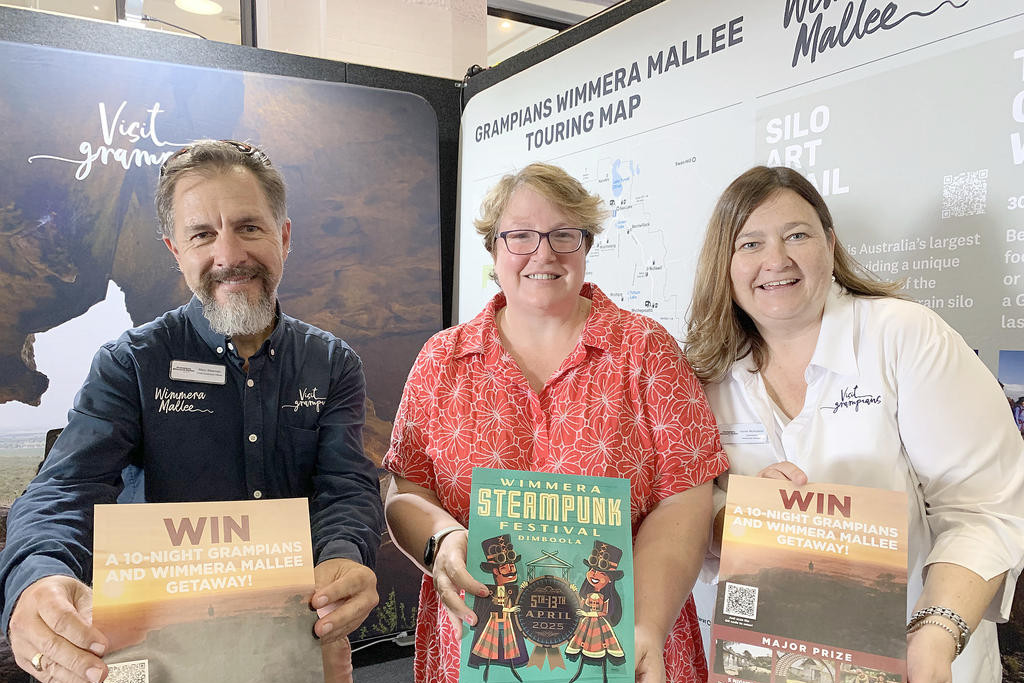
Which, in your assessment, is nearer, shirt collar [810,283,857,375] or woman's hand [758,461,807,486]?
woman's hand [758,461,807,486]

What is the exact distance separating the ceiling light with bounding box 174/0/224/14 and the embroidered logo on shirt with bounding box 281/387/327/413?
3.28m

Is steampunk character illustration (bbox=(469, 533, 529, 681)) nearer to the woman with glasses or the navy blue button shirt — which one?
the woman with glasses

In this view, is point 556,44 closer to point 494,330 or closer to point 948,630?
point 494,330

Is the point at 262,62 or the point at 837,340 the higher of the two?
the point at 262,62

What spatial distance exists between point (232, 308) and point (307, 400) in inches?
10.3

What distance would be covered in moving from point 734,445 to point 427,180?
8.24 ft

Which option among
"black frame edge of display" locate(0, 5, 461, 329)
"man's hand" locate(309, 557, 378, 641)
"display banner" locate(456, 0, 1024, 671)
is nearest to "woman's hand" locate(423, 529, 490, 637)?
"man's hand" locate(309, 557, 378, 641)

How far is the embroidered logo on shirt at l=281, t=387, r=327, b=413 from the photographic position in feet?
5.48

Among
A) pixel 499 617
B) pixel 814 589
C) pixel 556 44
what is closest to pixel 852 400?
pixel 814 589

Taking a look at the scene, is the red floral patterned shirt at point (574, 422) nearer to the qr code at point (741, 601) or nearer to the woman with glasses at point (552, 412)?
the woman with glasses at point (552, 412)

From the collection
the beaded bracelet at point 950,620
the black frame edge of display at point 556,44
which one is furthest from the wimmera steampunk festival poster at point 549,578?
the black frame edge of display at point 556,44

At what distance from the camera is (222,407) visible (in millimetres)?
1629

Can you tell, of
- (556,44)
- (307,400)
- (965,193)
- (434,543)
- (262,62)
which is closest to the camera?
(434,543)

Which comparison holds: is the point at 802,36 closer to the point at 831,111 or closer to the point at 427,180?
the point at 831,111
